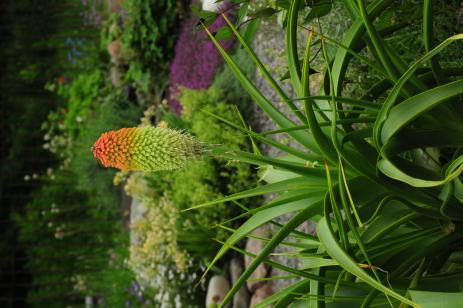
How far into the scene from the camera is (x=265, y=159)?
1185mm

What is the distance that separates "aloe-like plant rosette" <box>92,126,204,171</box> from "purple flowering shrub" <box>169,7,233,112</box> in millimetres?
2488

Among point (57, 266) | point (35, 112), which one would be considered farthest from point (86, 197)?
point (35, 112)

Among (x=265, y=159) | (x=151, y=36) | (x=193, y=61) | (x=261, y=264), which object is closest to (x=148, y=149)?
(x=265, y=159)

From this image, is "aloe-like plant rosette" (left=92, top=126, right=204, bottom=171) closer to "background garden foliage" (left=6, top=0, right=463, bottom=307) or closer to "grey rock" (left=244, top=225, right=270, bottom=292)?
"background garden foliage" (left=6, top=0, right=463, bottom=307)

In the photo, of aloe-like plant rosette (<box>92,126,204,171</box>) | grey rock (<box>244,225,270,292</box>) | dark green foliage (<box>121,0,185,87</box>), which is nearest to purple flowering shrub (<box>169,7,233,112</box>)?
dark green foliage (<box>121,0,185,87</box>)

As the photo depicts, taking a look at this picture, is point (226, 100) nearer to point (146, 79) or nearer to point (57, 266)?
point (146, 79)

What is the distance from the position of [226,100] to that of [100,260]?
258 centimetres

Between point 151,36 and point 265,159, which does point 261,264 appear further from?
point 151,36

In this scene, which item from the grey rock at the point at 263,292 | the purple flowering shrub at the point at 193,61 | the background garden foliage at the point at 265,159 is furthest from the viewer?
the purple flowering shrub at the point at 193,61

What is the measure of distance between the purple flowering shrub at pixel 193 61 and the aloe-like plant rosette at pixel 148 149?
249 centimetres

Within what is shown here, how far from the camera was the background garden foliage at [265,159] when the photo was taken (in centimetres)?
111

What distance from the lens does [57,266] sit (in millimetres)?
5742

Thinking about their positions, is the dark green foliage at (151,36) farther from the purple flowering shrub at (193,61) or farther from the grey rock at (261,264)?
the grey rock at (261,264)

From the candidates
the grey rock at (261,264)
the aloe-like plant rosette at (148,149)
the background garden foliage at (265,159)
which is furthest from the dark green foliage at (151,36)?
the aloe-like plant rosette at (148,149)
